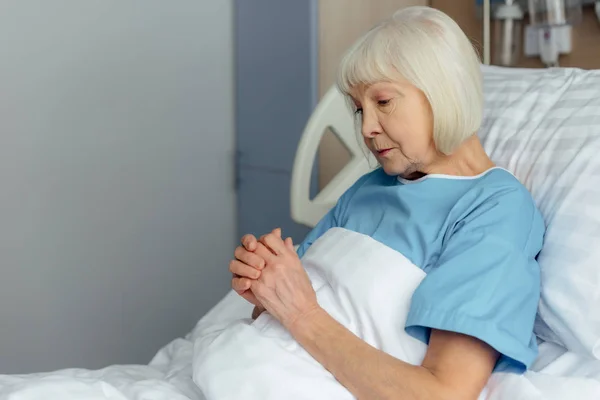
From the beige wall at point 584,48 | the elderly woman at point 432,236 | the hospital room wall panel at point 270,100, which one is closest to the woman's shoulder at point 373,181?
the elderly woman at point 432,236

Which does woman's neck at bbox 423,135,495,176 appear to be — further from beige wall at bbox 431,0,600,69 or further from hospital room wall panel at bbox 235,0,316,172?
hospital room wall panel at bbox 235,0,316,172

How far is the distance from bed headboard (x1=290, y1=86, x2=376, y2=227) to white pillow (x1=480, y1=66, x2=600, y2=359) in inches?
17.5

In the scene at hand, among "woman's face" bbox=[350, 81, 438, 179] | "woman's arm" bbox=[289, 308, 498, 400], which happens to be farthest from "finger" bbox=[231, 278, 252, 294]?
"woman's face" bbox=[350, 81, 438, 179]

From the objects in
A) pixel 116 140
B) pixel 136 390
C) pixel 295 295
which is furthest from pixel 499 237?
pixel 116 140

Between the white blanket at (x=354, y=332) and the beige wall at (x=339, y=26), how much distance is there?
1.22 meters

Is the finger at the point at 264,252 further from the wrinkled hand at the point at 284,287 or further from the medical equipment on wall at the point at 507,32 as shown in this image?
the medical equipment on wall at the point at 507,32

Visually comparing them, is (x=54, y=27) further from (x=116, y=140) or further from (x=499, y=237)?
(x=499, y=237)

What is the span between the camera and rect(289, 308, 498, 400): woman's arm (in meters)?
0.98

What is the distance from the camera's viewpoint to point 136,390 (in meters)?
1.17

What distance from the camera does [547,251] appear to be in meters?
1.16

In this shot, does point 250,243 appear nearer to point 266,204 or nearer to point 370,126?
point 370,126

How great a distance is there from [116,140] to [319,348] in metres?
1.46

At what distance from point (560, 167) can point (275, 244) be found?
48 cm

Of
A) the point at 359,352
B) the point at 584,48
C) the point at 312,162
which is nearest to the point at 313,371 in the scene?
the point at 359,352
